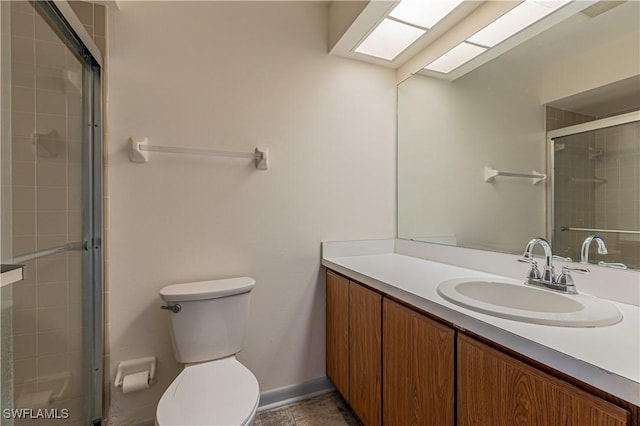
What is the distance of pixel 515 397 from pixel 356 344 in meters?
0.81

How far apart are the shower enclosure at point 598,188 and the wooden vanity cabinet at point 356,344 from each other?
86 centimetres

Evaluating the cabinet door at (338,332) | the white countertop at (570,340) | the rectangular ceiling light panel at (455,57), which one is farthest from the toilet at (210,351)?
the rectangular ceiling light panel at (455,57)

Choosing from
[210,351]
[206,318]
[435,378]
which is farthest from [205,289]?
[435,378]

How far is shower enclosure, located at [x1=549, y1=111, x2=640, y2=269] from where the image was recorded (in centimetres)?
98

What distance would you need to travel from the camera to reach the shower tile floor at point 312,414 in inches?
59.4

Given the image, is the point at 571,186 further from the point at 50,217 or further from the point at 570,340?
the point at 50,217

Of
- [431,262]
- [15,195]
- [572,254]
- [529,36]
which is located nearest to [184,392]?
[15,195]

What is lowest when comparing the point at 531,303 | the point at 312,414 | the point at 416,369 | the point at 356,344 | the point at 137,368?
the point at 312,414

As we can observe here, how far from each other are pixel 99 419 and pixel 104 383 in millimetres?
157

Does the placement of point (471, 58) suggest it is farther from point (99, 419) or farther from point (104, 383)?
point (99, 419)

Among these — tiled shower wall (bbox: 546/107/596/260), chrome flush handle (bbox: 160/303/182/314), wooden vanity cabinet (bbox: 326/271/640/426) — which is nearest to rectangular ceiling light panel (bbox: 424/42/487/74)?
tiled shower wall (bbox: 546/107/596/260)

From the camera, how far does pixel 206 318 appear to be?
1320 millimetres

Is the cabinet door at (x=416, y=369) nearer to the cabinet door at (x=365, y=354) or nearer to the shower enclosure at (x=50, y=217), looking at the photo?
the cabinet door at (x=365, y=354)

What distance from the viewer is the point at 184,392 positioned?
3.55 ft
